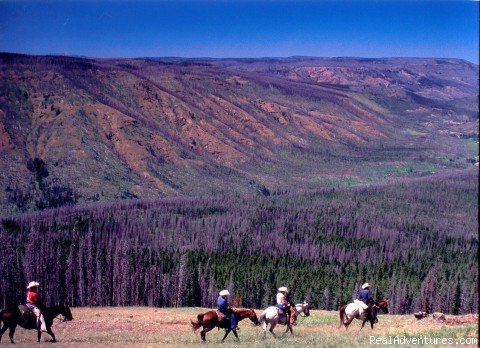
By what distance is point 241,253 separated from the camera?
99.7 meters

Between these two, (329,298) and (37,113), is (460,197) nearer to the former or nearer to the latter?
(329,298)

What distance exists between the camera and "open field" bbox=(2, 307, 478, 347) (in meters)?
33.5

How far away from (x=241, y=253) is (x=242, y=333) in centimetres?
5863

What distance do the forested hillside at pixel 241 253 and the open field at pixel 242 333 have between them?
2826 centimetres

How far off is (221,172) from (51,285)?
101 meters

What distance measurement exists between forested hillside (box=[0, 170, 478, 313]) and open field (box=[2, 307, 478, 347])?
28.3 metres

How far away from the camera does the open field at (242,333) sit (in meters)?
33.5

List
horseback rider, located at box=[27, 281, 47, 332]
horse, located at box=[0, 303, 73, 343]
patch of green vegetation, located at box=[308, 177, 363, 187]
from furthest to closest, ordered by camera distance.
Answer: patch of green vegetation, located at box=[308, 177, 363, 187], horseback rider, located at box=[27, 281, 47, 332], horse, located at box=[0, 303, 73, 343]

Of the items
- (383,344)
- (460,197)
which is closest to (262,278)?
(383,344)

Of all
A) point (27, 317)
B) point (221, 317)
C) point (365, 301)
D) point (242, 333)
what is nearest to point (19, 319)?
point (27, 317)

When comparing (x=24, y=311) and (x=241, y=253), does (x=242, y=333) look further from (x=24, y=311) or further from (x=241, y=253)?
(x=241, y=253)

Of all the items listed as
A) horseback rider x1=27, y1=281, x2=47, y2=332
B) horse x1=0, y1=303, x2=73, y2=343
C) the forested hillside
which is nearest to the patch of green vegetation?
the forested hillside

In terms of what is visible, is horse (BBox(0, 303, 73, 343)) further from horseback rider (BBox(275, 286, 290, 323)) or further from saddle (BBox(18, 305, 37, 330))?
horseback rider (BBox(275, 286, 290, 323))

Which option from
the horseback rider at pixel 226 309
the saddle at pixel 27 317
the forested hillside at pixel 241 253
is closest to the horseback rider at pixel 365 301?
the horseback rider at pixel 226 309
